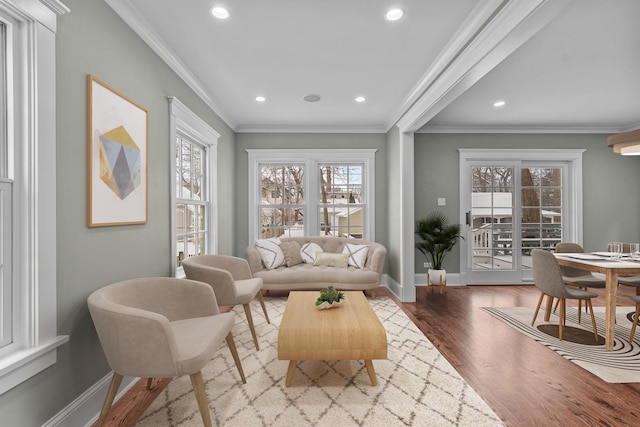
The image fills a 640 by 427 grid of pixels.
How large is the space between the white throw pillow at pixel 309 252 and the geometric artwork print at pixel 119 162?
9.05 feet

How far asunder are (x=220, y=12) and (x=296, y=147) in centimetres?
296

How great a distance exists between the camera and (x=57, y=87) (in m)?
1.61

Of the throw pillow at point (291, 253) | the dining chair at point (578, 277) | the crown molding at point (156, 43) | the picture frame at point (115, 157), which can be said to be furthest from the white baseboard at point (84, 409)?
the dining chair at point (578, 277)

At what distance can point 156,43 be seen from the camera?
99.1 inches

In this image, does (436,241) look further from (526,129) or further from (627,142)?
(526,129)

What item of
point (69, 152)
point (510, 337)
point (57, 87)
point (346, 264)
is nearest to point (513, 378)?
point (510, 337)

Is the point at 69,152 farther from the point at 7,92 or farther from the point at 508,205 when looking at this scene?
the point at 508,205

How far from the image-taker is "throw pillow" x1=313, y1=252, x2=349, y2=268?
444 cm

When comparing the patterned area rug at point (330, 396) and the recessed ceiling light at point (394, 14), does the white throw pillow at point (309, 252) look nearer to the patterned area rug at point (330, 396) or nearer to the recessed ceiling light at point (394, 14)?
the patterned area rug at point (330, 396)

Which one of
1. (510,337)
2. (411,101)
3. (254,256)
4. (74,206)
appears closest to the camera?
(74,206)

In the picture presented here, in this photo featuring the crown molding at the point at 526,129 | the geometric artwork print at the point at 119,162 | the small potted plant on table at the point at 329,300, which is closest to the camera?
the geometric artwork print at the point at 119,162

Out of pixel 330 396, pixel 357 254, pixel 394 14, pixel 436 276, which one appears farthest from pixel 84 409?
pixel 436 276

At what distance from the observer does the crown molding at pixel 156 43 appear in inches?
82.6

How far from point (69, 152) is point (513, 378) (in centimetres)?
325
